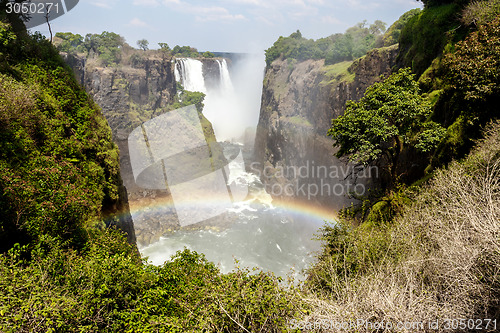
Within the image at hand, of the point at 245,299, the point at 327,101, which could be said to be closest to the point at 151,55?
the point at 327,101

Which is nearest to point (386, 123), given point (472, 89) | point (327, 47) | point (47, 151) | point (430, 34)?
point (472, 89)

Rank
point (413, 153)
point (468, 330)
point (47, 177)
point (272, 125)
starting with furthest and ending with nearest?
point (272, 125) → point (413, 153) → point (47, 177) → point (468, 330)

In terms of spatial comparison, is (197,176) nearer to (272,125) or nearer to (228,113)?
(272,125)

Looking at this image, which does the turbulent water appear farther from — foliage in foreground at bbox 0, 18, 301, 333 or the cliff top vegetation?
the cliff top vegetation

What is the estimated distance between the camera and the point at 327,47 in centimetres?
6181

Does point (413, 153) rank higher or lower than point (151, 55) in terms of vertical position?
lower

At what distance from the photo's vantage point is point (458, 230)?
7.55m

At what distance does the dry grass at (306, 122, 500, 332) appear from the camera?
588 cm

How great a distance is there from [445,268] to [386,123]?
7.80 m

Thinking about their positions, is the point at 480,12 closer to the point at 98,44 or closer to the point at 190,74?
the point at 190,74

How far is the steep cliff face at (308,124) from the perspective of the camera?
34.5 m

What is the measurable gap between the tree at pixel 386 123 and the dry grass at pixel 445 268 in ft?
11.0

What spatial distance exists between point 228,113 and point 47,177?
8543 centimetres

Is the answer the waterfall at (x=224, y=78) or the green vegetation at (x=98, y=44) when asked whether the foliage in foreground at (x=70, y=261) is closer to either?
the green vegetation at (x=98, y=44)
